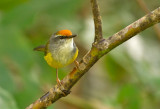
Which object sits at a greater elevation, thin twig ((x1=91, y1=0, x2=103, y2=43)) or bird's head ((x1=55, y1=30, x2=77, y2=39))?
bird's head ((x1=55, y1=30, x2=77, y2=39))

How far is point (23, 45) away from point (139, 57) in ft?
4.58

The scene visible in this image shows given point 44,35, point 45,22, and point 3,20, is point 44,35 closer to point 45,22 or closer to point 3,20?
point 45,22

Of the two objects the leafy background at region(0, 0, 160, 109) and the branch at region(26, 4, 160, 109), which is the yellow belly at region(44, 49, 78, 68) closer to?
the leafy background at region(0, 0, 160, 109)

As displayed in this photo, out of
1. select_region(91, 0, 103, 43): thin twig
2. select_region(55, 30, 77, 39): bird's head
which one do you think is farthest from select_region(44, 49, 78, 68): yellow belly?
select_region(91, 0, 103, 43): thin twig

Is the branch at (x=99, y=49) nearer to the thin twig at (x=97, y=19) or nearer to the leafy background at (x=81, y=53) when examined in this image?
the thin twig at (x=97, y=19)

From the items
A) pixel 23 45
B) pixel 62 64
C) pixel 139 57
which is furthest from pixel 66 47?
pixel 139 57

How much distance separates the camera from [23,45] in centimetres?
346

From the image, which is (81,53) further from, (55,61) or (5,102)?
(5,102)

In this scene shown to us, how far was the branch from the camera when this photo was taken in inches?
74.7

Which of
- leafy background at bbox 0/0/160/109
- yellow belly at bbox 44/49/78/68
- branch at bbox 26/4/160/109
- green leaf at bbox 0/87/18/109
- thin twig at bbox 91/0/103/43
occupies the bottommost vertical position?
green leaf at bbox 0/87/18/109

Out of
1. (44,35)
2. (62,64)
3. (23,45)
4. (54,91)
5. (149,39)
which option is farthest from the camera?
(149,39)

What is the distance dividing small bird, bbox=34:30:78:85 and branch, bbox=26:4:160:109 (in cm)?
40

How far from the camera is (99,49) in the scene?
200 centimetres

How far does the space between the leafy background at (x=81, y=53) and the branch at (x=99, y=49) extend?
0.38 metres
